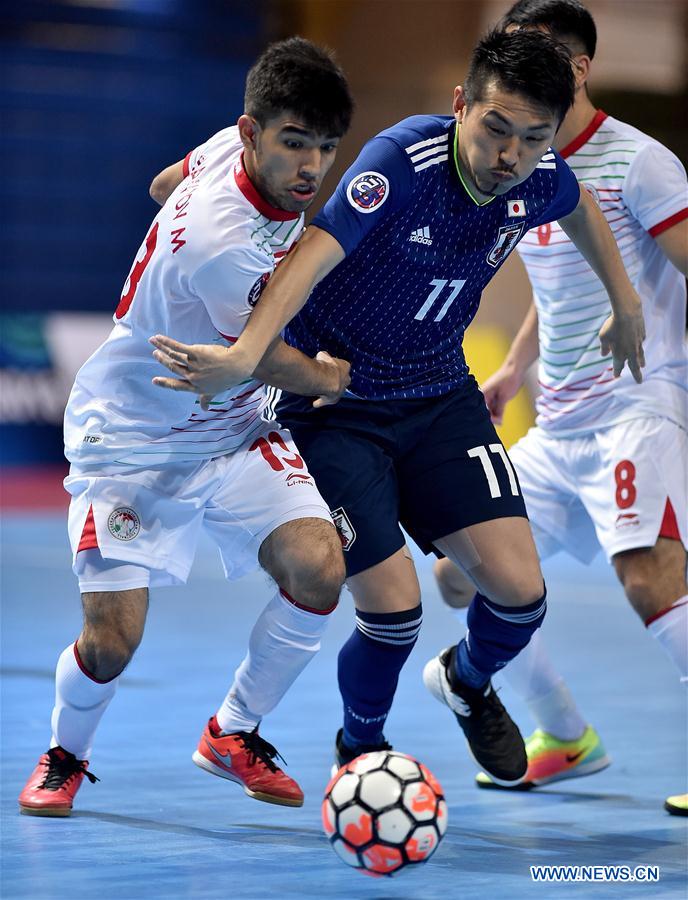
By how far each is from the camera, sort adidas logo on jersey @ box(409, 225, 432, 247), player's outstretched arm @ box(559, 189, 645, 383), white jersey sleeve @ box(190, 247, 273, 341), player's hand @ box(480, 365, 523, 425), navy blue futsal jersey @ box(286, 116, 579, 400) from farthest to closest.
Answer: player's hand @ box(480, 365, 523, 425), player's outstretched arm @ box(559, 189, 645, 383), adidas logo on jersey @ box(409, 225, 432, 247), navy blue futsal jersey @ box(286, 116, 579, 400), white jersey sleeve @ box(190, 247, 273, 341)

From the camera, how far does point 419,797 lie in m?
3.19

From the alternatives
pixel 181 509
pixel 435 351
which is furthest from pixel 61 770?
pixel 435 351

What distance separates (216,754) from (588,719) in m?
1.81

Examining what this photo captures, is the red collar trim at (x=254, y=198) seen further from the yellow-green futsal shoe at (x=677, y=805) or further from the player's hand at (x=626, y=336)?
the yellow-green futsal shoe at (x=677, y=805)

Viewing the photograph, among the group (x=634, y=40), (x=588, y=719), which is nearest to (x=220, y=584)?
(x=588, y=719)

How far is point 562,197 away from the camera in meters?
4.06

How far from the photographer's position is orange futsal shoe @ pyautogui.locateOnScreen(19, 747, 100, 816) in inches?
152

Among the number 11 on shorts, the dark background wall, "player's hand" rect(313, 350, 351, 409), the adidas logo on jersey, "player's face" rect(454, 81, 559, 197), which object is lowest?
the dark background wall

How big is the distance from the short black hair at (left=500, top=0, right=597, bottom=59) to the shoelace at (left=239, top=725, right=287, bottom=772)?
7.51 ft

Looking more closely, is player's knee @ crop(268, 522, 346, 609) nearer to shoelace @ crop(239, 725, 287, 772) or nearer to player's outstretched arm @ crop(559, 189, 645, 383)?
shoelace @ crop(239, 725, 287, 772)

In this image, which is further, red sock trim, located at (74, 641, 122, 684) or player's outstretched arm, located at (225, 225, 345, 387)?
red sock trim, located at (74, 641, 122, 684)

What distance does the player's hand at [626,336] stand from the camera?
4.22 m

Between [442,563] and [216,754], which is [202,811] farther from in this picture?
[442,563]

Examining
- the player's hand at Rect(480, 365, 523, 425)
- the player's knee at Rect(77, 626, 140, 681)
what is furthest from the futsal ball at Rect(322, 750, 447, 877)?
the player's hand at Rect(480, 365, 523, 425)
